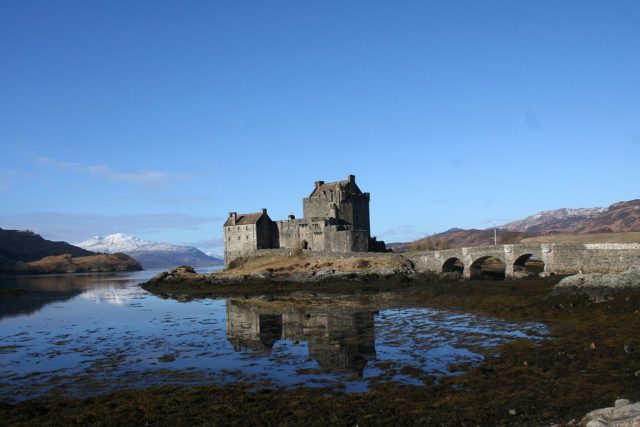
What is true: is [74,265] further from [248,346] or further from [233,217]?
[248,346]

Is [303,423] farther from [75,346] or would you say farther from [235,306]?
[235,306]

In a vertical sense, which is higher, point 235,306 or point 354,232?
point 354,232

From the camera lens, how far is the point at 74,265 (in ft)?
531

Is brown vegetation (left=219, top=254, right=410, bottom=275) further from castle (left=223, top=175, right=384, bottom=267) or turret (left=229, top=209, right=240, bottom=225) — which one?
turret (left=229, top=209, right=240, bottom=225)

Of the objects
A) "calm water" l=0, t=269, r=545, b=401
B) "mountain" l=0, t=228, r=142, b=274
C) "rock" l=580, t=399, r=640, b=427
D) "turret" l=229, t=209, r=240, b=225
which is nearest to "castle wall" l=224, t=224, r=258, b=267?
"turret" l=229, t=209, r=240, b=225

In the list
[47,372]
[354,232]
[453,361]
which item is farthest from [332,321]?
[354,232]

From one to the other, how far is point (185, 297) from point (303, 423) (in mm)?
40238

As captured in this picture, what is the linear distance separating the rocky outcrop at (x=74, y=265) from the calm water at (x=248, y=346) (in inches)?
4918

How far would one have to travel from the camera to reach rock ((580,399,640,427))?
905 cm

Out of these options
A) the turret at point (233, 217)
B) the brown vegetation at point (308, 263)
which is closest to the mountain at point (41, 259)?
the turret at point (233, 217)

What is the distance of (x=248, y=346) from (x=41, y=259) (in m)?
169

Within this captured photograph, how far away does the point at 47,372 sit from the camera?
18750 millimetres

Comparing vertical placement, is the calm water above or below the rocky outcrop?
below

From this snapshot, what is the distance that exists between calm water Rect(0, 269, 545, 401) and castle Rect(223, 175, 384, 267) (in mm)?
25790
